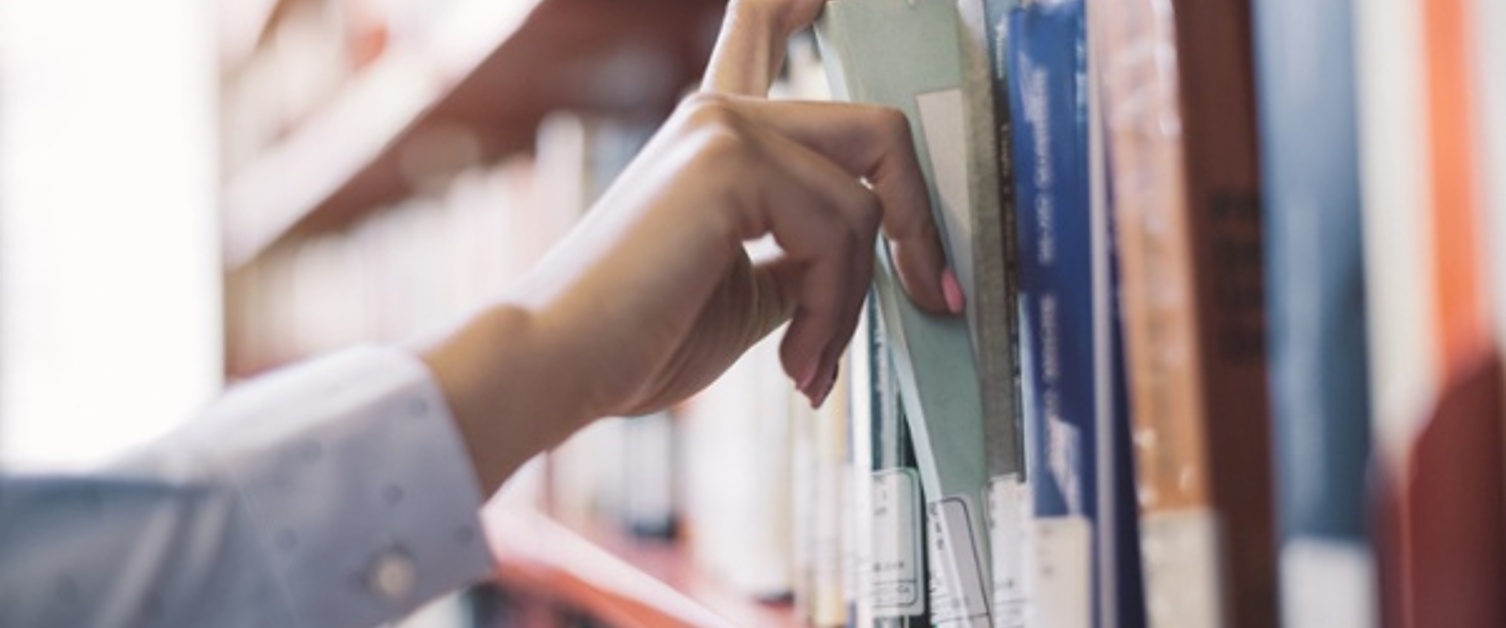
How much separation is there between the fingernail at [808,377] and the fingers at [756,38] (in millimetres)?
115

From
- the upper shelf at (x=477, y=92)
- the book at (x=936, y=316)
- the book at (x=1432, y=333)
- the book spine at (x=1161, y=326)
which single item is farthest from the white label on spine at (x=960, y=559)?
the upper shelf at (x=477, y=92)

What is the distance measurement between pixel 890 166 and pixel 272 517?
0.26 m

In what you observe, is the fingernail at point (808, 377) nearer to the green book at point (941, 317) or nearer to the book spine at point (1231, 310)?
the green book at point (941, 317)

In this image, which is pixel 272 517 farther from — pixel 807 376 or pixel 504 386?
pixel 807 376

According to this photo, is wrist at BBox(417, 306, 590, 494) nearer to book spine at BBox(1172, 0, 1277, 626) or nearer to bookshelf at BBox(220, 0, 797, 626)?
book spine at BBox(1172, 0, 1277, 626)

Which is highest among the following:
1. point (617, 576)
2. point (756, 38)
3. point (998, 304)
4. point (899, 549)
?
point (756, 38)

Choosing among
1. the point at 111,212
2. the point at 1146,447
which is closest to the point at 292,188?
the point at 111,212

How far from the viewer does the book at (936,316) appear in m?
0.65

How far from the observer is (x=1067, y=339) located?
1.88 feet

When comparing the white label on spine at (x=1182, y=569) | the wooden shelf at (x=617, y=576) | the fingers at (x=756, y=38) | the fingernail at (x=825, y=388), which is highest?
the fingers at (x=756, y=38)

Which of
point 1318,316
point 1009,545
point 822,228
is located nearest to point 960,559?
point 1009,545

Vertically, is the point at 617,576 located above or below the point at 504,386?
below

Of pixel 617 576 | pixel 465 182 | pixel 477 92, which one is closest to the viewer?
pixel 617 576

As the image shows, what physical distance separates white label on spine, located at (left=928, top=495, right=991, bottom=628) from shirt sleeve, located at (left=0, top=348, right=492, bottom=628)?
0.17 metres
